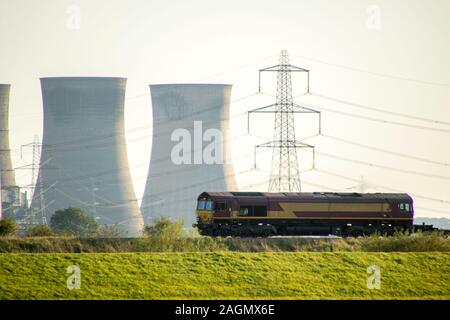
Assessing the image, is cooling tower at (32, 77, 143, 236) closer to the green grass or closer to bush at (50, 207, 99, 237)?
bush at (50, 207, 99, 237)

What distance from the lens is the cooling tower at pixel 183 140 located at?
14062 centimetres

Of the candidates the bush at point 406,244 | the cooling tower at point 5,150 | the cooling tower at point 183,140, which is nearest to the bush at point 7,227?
the bush at point 406,244

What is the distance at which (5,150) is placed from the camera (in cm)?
14312

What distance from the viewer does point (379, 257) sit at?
42250mm

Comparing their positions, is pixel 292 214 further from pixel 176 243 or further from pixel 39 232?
pixel 39 232

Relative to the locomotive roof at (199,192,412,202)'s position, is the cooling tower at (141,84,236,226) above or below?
above

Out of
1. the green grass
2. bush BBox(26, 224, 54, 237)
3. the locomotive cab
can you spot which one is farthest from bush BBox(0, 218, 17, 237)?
the green grass

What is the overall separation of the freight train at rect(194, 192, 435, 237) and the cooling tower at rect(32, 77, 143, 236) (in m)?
83.1

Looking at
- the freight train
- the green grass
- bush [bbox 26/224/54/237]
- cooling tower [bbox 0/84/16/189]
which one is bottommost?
the green grass

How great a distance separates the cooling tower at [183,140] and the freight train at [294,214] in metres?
84.6

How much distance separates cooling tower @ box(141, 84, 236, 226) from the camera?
5536 inches
